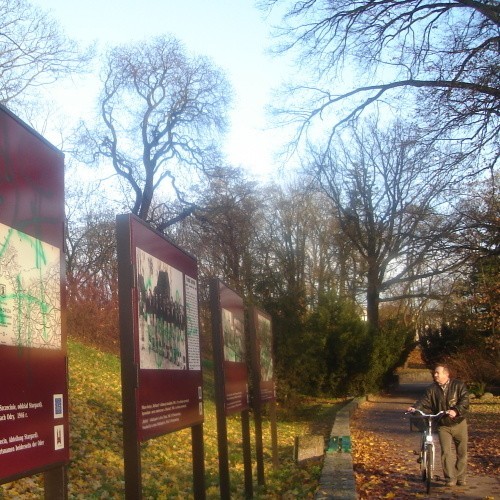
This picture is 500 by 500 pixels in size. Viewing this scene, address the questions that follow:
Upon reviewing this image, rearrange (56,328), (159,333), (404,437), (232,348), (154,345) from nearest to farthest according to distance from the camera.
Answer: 1. (56,328)
2. (154,345)
3. (159,333)
4. (232,348)
5. (404,437)

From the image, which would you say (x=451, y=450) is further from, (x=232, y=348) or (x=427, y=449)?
(x=232, y=348)

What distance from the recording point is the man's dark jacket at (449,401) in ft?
34.9

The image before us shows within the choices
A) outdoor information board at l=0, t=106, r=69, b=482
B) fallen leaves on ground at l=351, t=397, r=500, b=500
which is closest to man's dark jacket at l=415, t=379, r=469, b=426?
fallen leaves on ground at l=351, t=397, r=500, b=500

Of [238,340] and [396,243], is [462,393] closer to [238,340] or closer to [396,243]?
[238,340]

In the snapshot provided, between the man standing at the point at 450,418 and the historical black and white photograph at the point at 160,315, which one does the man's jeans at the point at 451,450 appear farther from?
the historical black and white photograph at the point at 160,315

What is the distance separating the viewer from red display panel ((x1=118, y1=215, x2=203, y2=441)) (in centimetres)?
484

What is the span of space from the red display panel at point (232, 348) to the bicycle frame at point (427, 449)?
2.39 meters

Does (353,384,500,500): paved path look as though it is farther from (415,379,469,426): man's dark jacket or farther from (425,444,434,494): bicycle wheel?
(415,379,469,426): man's dark jacket

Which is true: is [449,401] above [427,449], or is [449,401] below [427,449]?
above

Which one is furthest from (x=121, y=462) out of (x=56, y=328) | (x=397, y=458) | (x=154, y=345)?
(x=56, y=328)

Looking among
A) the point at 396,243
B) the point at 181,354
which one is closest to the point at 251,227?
the point at 396,243

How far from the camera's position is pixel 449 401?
10.7 meters

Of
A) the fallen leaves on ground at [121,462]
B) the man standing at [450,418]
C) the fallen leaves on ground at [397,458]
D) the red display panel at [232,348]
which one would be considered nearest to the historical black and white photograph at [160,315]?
the red display panel at [232,348]

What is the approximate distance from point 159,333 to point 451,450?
6.44m
